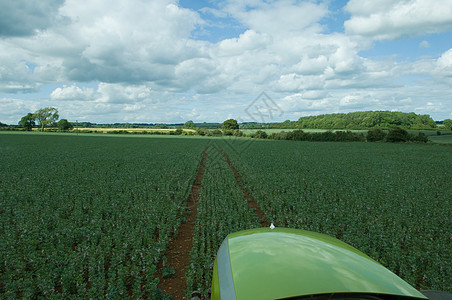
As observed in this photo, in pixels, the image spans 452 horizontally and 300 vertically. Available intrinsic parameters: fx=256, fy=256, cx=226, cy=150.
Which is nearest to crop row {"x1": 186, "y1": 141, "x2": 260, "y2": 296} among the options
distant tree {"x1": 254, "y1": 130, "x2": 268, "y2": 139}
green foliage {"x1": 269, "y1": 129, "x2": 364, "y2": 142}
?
green foliage {"x1": 269, "y1": 129, "x2": 364, "y2": 142}

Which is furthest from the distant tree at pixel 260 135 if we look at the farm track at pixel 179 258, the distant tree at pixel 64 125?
the distant tree at pixel 64 125

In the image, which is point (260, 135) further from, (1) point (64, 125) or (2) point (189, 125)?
(1) point (64, 125)

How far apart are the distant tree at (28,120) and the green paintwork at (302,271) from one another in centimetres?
14619

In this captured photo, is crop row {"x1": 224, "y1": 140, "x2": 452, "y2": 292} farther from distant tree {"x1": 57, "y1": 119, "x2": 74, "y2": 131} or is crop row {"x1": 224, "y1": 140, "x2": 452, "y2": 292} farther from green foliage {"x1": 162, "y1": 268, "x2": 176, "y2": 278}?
distant tree {"x1": 57, "y1": 119, "x2": 74, "y2": 131}

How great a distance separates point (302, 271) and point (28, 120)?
486 feet

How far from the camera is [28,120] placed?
117875 millimetres

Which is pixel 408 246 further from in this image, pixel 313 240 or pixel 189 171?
pixel 189 171

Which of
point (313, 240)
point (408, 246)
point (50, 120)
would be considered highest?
point (50, 120)

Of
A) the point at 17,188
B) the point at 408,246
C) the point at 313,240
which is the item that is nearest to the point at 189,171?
the point at 17,188

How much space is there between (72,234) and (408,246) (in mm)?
9546

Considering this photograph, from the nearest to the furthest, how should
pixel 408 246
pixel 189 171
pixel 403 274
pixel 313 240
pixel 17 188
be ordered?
pixel 313 240
pixel 403 274
pixel 408 246
pixel 17 188
pixel 189 171

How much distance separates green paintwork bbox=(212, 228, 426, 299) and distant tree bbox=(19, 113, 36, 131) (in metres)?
146

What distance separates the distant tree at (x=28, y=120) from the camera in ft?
387

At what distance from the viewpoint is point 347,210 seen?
10164mm
